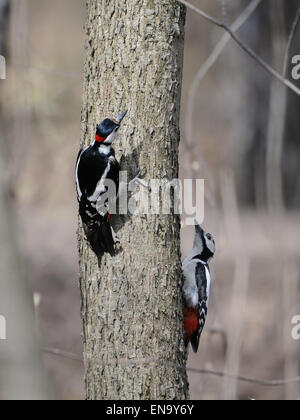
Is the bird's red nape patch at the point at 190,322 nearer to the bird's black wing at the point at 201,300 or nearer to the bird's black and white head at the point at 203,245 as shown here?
the bird's black wing at the point at 201,300

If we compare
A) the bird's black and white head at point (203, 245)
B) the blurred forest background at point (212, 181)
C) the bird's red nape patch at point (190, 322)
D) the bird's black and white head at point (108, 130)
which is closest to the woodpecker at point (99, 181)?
the bird's black and white head at point (108, 130)

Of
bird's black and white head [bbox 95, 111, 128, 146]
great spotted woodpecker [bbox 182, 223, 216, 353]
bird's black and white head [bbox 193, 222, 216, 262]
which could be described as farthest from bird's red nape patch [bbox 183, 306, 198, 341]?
bird's black and white head [bbox 95, 111, 128, 146]

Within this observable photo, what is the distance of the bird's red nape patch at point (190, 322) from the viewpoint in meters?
3.50

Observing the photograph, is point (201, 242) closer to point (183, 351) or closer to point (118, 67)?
point (183, 351)

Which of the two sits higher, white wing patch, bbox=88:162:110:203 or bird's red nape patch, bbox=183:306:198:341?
white wing patch, bbox=88:162:110:203

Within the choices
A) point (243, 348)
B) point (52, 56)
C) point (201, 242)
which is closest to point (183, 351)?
point (201, 242)

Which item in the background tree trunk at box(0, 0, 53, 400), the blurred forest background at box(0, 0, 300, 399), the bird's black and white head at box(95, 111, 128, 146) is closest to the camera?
the background tree trunk at box(0, 0, 53, 400)

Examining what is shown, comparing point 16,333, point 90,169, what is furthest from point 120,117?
point 16,333

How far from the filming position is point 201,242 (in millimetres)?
3928

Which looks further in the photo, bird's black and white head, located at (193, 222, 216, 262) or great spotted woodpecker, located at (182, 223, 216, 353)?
bird's black and white head, located at (193, 222, 216, 262)

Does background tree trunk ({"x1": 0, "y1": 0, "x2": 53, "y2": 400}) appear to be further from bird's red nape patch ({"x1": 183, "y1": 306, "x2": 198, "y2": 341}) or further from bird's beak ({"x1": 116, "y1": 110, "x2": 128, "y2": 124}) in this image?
bird's red nape patch ({"x1": 183, "y1": 306, "x2": 198, "y2": 341})

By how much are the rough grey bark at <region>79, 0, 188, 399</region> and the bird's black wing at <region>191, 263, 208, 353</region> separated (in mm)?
676

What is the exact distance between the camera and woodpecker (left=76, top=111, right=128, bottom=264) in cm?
277

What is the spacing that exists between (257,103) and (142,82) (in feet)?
34.1
